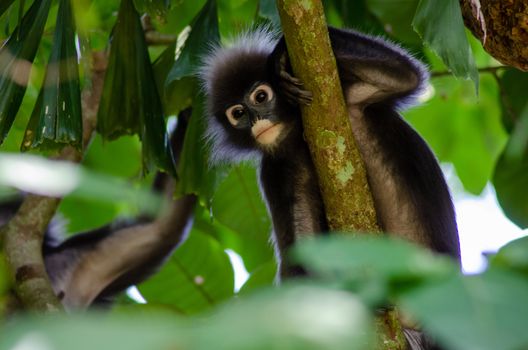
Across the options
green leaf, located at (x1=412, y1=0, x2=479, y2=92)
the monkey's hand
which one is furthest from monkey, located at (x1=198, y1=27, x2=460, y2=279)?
Answer: green leaf, located at (x1=412, y1=0, x2=479, y2=92)

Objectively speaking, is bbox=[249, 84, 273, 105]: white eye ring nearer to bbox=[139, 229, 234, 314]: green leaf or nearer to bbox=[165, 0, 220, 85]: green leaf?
bbox=[165, 0, 220, 85]: green leaf

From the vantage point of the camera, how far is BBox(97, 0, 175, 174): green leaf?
361cm

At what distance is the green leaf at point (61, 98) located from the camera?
10.6 ft

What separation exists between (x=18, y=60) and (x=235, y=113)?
923 millimetres

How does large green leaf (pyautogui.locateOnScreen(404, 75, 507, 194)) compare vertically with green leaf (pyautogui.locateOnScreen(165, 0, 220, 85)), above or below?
below

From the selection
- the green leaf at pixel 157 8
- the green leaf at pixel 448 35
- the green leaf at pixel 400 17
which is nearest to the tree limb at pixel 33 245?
the green leaf at pixel 157 8

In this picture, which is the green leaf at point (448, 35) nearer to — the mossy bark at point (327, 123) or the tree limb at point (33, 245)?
the mossy bark at point (327, 123)

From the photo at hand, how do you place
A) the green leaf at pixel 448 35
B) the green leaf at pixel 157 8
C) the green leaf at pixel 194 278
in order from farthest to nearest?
the green leaf at pixel 194 278 → the green leaf at pixel 157 8 → the green leaf at pixel 448 35

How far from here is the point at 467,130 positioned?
17.9ft

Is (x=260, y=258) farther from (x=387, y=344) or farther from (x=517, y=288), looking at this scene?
(x=517, y=288)

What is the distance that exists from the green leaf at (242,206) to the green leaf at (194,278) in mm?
255

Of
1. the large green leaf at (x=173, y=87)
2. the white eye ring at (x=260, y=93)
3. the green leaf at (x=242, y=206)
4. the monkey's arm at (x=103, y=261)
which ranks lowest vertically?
the monkey's arm at (x=103, y=261)

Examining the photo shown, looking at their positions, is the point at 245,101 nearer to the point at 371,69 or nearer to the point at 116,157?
the point at 371,69

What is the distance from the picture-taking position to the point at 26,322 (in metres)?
0.85
